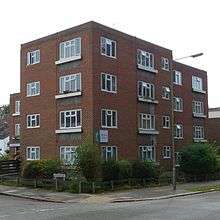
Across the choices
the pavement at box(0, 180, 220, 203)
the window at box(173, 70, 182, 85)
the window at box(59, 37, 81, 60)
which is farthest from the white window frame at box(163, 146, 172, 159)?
the window at box(59, 37, 81, 60)

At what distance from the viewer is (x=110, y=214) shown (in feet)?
66.6

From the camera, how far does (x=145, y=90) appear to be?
146ft

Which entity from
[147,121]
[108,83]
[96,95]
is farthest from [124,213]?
[147,121]

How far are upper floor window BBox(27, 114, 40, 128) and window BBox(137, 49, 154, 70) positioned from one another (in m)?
10.1

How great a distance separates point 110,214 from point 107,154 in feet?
60.5

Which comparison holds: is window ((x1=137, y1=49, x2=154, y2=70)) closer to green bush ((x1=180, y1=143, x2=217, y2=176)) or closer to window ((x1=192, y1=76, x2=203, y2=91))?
green bush ((x1=180, y1=143, x2=217, y2=176))

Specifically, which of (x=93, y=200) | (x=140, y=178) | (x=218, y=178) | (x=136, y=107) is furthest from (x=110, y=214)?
(x=218, y=178)

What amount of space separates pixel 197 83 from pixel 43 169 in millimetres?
26339

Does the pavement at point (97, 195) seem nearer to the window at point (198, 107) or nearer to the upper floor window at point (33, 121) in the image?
the upper floor window at point (33, 121)

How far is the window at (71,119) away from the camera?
38.5 meters

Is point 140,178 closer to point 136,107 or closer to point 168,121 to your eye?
point 136,107

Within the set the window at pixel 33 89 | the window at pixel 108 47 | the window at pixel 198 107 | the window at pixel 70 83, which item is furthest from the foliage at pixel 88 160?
the window at pixel 198 107

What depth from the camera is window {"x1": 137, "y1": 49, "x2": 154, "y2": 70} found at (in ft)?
143

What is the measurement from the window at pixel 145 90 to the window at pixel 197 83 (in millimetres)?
11342
